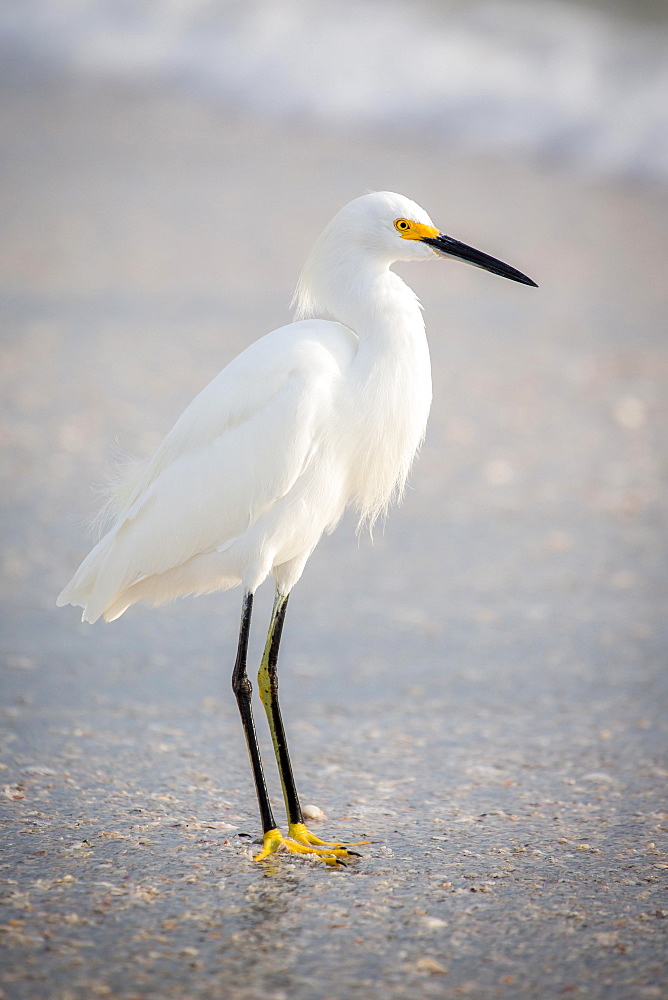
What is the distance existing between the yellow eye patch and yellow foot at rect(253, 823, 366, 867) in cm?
167

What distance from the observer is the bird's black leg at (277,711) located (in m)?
2.88

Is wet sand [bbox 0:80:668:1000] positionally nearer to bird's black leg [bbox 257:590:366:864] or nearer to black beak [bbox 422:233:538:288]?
bird's black leg [bbox 257:590:366:864]

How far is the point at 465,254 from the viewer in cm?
294

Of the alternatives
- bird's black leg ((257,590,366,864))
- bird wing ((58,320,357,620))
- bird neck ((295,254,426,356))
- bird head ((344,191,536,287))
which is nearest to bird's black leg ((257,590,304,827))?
bird's black leg ((257,590,366,864))

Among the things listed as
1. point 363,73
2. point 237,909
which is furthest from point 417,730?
point 363,73

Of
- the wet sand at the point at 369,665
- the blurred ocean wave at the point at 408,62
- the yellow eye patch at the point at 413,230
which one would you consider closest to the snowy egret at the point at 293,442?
the yellow eye patch at the point at 413,230

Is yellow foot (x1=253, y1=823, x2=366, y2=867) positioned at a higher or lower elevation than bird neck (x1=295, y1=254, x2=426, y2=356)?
lower

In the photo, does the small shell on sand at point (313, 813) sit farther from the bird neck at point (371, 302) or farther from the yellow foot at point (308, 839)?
the bird neck at point (371, 302)

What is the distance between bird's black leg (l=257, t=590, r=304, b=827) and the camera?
9.45 feet

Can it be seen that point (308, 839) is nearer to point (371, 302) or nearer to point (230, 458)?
point (230, 458)

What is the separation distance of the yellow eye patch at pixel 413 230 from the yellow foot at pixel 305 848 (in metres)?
1.67

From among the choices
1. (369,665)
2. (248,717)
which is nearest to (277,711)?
(248,717)

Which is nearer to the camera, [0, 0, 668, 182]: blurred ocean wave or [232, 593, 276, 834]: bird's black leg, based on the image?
[232, 593, 276, 834]: bird's black leg

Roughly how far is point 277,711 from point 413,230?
1407mm
